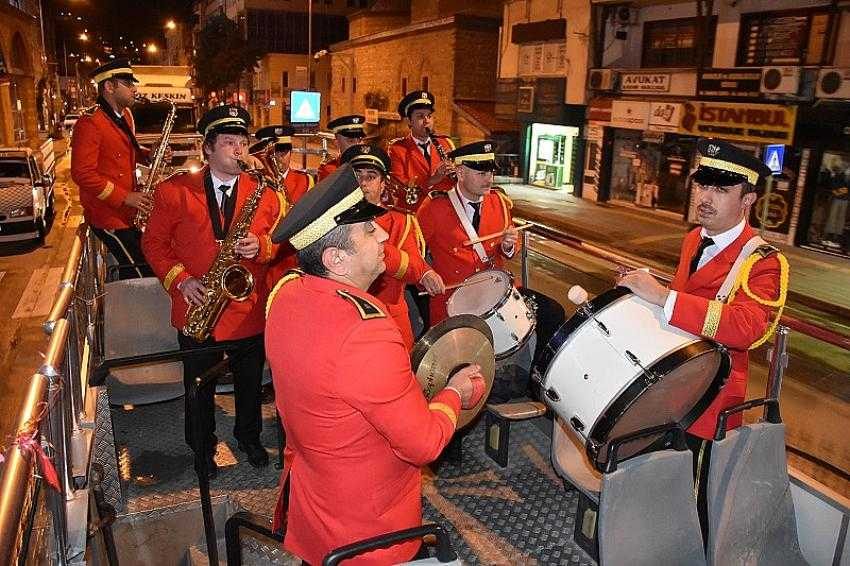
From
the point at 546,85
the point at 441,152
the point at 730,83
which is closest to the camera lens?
the point at 441,152

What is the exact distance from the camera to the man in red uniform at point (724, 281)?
2.99 meters

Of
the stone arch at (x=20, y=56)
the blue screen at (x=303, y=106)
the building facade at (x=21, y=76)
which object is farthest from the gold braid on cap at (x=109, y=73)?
the stone arch at (x=20, y=56)

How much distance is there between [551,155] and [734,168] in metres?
21.4

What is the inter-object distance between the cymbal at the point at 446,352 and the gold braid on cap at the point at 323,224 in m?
0.82

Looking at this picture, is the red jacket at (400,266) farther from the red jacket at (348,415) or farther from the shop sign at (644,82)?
the shop sign at (644,82)

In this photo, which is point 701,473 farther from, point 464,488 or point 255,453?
point 255,453

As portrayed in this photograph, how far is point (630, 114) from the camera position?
1975 centimetres

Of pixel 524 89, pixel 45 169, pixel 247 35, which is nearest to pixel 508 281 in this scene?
pixel 45 169

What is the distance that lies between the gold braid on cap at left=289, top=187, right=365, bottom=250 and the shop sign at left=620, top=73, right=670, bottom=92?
18.5m

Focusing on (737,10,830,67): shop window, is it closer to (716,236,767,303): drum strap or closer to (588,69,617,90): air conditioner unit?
(588,69,617,90): air conditioner unit

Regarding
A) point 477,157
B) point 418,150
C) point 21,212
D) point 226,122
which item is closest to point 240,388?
point 226,122

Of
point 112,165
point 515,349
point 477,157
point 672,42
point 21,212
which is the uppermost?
point 672,42

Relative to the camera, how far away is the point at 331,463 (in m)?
2.28

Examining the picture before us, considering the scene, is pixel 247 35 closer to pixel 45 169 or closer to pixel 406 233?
pixel 45 169
